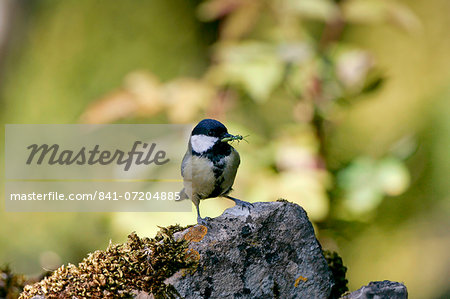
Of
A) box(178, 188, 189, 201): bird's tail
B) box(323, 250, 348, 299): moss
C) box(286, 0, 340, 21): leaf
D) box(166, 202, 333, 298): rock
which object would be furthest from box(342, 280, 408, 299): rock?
box(286, 0, 340, 21): leaf

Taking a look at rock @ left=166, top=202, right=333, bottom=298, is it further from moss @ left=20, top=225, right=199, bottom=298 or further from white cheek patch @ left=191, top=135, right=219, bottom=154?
white cheek patch @ left=191, top=135, right=219, bottom=154

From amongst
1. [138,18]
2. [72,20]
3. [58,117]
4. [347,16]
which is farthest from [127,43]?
[347,16]

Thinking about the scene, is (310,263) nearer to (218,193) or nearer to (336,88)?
(218,193)

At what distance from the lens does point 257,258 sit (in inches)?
64.6

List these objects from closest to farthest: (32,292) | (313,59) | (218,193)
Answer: (32,292) → (218,193) → (313,59)

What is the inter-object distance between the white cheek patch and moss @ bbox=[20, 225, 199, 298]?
1.22 feet

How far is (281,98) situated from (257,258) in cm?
199

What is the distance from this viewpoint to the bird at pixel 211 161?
1.76m

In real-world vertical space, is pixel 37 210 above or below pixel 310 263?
above

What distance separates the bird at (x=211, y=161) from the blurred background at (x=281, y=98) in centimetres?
97

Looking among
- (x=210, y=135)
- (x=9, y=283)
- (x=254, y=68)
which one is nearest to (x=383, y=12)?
(x=254, y=68)

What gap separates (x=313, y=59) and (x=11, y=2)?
261 centimetres

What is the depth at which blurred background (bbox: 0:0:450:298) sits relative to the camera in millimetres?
2814

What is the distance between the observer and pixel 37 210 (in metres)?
3.53
